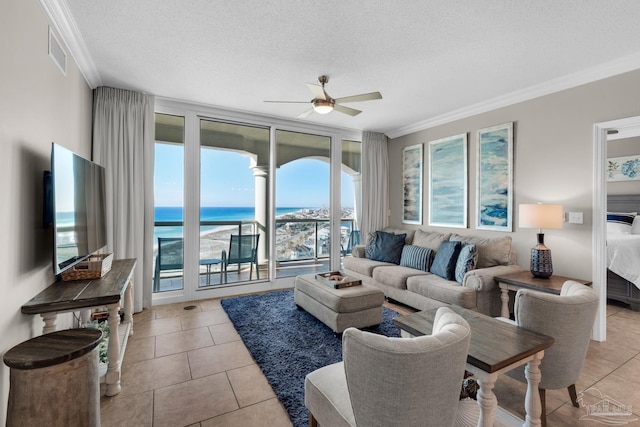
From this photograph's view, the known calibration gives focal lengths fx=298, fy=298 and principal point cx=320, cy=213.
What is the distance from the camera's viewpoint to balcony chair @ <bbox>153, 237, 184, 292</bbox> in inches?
162

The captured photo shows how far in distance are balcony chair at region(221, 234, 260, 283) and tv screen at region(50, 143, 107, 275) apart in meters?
1.94

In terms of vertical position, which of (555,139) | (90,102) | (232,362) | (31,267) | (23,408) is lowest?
(232,362)

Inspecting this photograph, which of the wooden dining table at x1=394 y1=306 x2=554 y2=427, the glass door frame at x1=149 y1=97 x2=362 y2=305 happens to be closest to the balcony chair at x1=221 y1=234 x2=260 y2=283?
the glass door frame at x1=149 y1=97 x2=362 y2=305

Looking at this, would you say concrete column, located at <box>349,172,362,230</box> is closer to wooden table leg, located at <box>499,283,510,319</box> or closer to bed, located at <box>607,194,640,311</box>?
wooden table leg, located at <box>499,283,510,319</box>

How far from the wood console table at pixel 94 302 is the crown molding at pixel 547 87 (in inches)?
175

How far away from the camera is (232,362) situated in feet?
8.30

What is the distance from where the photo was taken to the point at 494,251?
11.5 feet

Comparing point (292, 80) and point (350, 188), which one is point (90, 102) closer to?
point (292, 80)

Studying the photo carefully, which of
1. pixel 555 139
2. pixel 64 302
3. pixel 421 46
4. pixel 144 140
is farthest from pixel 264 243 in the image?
pixel 555 139

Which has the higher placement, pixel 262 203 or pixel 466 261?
pixel 262 203

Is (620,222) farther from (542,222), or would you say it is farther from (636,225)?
(542,222)

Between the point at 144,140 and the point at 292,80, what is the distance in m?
2.03

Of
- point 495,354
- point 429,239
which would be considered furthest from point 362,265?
point 495,354

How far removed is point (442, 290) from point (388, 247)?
139 centimetres
